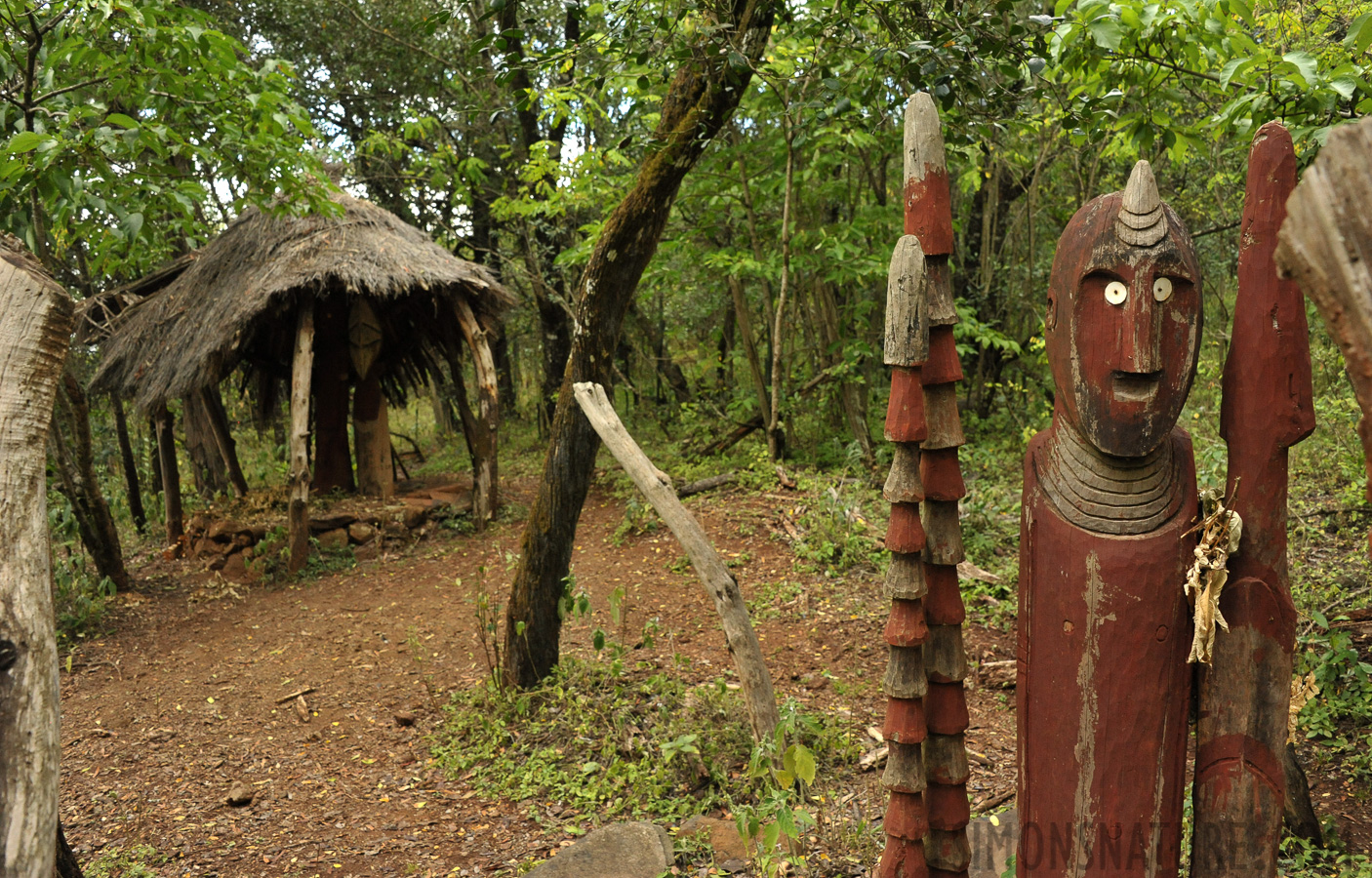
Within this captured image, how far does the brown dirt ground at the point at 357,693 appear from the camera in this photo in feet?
13.3

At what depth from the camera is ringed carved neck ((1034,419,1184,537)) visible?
207 centimetres

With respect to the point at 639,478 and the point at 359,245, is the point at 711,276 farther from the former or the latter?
the point at 639,478

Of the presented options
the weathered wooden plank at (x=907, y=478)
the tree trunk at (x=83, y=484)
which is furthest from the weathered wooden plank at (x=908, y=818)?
the tree trunk at (x=83, y=484)

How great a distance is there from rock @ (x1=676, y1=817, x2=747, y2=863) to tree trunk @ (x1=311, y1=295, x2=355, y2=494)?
25.3 ft

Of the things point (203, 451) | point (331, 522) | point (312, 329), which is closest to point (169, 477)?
point (203, 451)

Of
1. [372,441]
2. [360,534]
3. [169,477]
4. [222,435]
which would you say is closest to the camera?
[360,534]

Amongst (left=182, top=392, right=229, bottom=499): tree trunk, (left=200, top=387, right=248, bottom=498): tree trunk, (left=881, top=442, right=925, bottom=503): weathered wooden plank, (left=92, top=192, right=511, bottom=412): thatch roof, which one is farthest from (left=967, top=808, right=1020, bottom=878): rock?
(left=182, top=392, right=229, bottom=499): tree trunk

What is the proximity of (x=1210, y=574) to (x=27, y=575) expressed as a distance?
240cm

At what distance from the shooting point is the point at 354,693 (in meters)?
5.83

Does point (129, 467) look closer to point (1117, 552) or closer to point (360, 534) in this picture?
A: point (360, 534)

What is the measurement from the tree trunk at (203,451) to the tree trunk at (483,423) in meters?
3.24

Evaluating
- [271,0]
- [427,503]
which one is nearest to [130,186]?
[427,503]

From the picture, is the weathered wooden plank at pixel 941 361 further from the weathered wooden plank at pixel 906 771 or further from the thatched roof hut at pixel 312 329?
the thatched roof hut at pixel 312 329

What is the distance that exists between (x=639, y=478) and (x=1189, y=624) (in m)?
2.30
